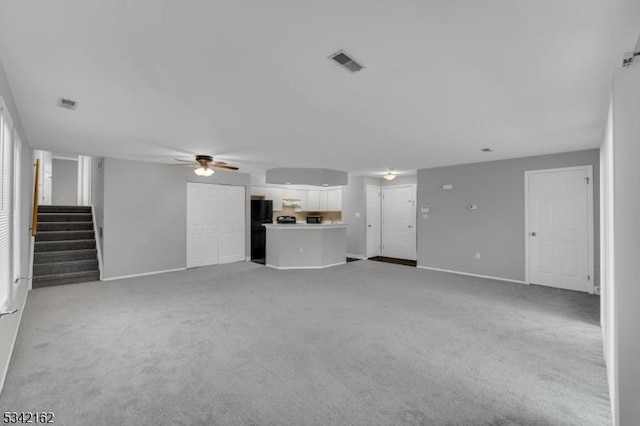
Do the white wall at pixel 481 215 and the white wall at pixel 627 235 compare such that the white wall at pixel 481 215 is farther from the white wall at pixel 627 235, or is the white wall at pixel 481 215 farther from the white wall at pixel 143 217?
the white wall at pixel 143 217

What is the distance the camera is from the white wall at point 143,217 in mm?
5676

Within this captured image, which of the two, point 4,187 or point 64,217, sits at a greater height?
point 4,187

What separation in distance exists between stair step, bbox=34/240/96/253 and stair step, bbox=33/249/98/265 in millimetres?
165

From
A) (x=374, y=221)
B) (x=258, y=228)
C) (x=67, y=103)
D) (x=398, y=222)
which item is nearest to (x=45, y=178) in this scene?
(x=258, y=228)

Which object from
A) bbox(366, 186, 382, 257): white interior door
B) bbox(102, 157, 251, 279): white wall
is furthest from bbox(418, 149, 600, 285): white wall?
bbox(102, 157, 251, 279): white wall

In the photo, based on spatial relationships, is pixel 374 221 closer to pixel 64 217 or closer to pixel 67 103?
pixel 67 103

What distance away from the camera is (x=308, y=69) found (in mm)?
2141

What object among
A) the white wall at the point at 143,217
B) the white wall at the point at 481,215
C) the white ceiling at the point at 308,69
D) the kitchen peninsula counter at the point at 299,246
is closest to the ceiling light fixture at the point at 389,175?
the white wall at the point at 481,215

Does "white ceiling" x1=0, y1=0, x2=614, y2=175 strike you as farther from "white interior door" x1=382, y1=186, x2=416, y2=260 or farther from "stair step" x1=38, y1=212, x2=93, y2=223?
"white interior door" x1=382, y1=186, x2=416, y2=260

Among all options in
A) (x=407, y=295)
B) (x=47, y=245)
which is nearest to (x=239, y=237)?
(x=47, y=245)

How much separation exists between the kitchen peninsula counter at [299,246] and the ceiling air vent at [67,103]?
14.6 ft

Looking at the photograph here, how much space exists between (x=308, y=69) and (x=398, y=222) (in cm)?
686

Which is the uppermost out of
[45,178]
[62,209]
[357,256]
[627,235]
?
[45,178]

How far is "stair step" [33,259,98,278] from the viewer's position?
525 cm
